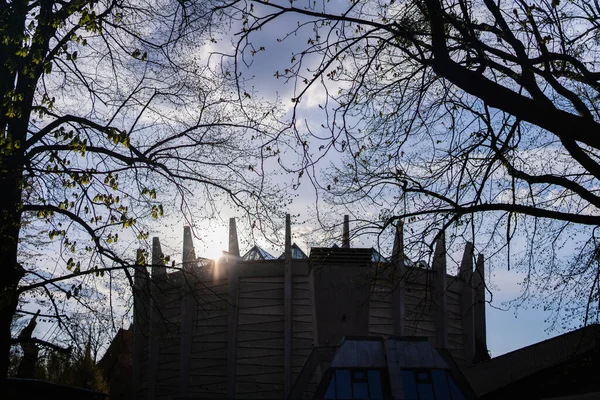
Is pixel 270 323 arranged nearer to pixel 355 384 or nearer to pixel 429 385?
pixel 355 384

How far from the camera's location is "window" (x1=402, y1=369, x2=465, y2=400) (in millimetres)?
15977

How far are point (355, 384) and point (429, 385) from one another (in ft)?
6.28

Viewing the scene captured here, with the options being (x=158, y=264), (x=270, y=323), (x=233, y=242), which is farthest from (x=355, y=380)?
(x=233, y=242)

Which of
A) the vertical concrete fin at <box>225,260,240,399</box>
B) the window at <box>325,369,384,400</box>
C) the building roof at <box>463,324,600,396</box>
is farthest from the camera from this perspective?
the vertical concrete fin at <box>225,260,240,399</box>

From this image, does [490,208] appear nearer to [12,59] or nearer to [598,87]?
[598,87]

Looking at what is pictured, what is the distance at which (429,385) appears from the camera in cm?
1609

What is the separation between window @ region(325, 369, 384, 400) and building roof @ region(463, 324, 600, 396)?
679cm

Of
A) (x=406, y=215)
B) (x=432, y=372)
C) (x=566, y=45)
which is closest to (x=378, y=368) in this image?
(x=432, y=372)

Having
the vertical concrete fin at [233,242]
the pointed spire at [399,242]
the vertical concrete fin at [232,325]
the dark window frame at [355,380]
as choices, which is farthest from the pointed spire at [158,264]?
the vertical concrete fin at [233,242]

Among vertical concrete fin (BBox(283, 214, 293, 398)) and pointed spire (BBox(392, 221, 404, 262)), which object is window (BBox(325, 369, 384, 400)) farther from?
vertical concrete fin (BBox(283, 214, 293, 398))

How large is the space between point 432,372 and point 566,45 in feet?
34.2

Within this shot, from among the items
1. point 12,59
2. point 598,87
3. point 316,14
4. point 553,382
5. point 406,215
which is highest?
point 12,59

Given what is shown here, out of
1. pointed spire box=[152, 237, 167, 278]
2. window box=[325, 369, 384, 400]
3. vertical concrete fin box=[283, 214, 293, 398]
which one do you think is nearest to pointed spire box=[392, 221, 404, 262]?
pointed spire box=[152, 237, 167, 278]

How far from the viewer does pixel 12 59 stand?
848 centimetres
